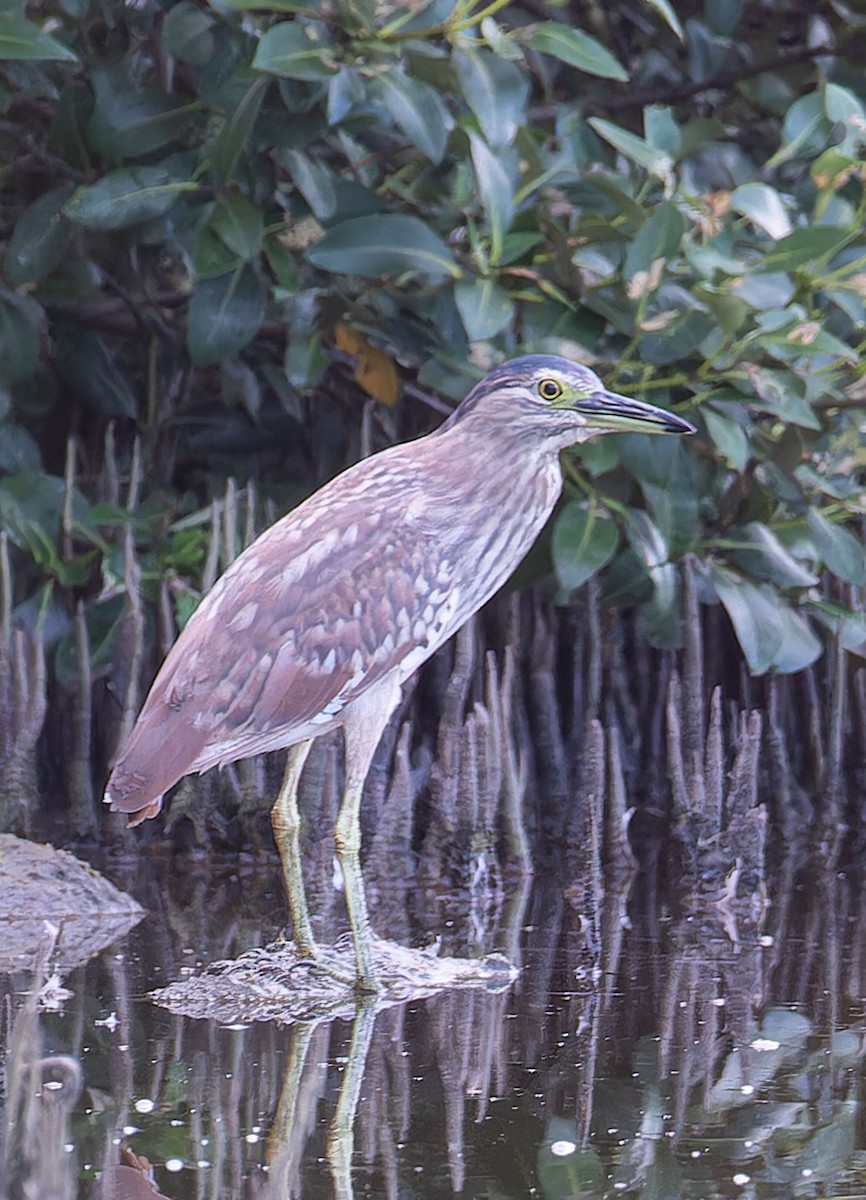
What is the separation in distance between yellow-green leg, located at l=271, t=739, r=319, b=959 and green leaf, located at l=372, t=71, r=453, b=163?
1410 mm

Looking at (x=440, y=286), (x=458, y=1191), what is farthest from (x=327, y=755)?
(x=458, y=1191)

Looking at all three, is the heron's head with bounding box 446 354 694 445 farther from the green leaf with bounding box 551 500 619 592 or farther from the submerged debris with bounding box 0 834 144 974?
the submerged debris with bounding box 0 834 144 974

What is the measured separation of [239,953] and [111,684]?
4.95ft

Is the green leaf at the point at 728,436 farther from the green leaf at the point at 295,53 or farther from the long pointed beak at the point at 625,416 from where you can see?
the green leaf at the point at 295,53

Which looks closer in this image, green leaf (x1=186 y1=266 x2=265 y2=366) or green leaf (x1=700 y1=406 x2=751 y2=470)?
green leaf (x1=700 y1=406 x2=751 y2=470)

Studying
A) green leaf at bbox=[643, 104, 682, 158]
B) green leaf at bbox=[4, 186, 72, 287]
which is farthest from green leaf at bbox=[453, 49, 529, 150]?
green leaf at bbox=[4, 186, 72, 287]

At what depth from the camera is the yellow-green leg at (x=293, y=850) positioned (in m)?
3.83

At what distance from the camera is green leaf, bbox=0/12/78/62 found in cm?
418

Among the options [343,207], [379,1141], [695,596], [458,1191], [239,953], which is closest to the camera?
[458,1191]

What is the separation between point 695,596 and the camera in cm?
505

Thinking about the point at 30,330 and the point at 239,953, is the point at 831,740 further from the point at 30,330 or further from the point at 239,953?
the point at 30,330

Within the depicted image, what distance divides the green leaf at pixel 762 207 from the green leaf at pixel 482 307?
0.60m

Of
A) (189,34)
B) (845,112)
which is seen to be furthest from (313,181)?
(845,112)

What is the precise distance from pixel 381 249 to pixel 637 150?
651 mm
